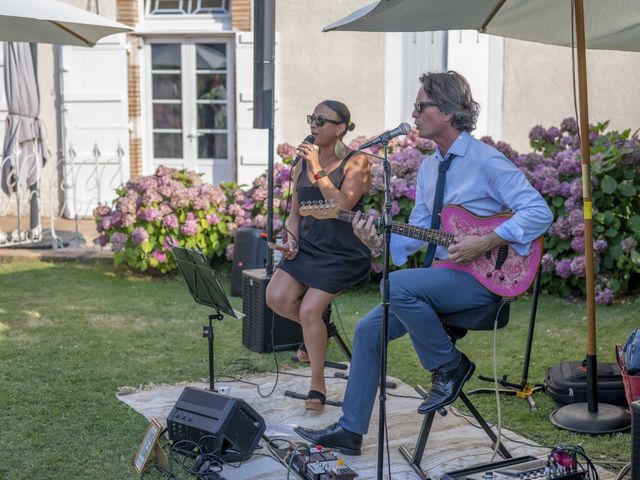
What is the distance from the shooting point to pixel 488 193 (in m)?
4.29

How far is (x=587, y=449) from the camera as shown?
14.4 ft

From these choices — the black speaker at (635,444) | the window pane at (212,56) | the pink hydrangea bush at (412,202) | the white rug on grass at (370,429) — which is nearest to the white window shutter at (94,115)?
the window pane at (212,56)

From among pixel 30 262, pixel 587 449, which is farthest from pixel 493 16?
pixel 30 262

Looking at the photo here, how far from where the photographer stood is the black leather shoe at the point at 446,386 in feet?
13.5

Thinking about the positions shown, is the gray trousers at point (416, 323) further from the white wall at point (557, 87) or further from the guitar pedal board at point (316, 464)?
the white wall at point (557, 87)

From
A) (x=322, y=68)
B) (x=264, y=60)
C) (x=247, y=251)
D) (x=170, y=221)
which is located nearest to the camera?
(x=264, y=60)

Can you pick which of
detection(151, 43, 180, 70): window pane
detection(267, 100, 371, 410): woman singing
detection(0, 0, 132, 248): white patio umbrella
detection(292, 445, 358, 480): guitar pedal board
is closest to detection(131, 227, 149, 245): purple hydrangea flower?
detection(0, 0, 132, 248): white patio umbrella

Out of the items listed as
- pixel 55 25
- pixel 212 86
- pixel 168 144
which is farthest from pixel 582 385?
pixel 168 144

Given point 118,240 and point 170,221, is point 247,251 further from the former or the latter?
point 118,240

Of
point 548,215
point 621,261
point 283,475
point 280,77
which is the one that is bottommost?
point 283,475

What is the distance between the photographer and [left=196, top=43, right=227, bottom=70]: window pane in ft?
39.5

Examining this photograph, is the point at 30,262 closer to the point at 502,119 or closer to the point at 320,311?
the point at 320,311

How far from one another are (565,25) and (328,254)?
1.96m

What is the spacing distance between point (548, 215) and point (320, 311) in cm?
146
